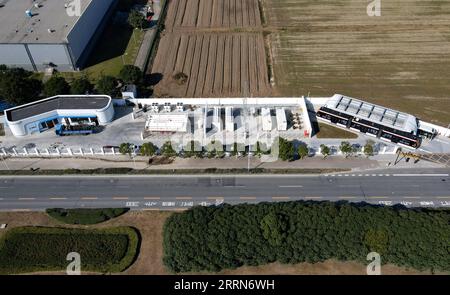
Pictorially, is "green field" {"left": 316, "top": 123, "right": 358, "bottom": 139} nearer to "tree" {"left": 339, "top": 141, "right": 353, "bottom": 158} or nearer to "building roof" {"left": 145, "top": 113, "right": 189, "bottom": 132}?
"tree" {"left": 339, "top": 141, "right": 353, "bottom": 158}

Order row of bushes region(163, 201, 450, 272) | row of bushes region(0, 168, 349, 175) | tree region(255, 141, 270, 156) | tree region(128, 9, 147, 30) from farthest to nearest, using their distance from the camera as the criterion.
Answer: tree region(128, 9, 147, 30) < tree region(255, 141, 270, 156) < row of bushes region(0, 168, 349, 175) < row of bushes region(163, 201, 450, 272)

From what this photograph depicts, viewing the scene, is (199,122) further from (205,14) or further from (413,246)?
(205,14)

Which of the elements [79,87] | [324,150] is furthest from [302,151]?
[79,87]

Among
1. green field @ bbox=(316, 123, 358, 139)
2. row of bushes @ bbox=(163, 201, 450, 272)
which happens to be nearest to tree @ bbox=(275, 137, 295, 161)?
green field @ bbox=(316, 123, 358, 139)

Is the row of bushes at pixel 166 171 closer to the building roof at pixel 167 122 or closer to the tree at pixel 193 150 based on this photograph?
the tree at pixel 193 150

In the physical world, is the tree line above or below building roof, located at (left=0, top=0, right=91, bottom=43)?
below
